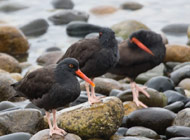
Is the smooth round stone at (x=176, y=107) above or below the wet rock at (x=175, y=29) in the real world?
above

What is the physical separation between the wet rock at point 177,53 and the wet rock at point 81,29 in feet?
14.2

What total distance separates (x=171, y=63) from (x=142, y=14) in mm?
6950

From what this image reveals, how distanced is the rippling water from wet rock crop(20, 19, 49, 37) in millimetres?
→ 269

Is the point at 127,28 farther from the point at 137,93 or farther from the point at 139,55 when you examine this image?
the point at 137,93

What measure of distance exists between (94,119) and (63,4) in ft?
47.0

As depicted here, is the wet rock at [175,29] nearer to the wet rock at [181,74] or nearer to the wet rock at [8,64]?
the wet rock at [181,74]

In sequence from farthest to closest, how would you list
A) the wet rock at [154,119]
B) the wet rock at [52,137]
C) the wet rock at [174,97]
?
the wet rock at [174,97]
the wet rock at [154,119]
the wet rock at [52,137]

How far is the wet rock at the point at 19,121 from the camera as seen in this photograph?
6.66 meters

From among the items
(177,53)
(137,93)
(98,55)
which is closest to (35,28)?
(177,53)

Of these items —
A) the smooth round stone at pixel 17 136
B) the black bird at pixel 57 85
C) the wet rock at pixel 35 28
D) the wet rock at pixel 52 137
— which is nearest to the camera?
the black bird at pixel 57 85

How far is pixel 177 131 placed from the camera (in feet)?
21.5

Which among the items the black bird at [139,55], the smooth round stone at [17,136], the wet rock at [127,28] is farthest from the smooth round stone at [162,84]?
the wet rock at [127,28]

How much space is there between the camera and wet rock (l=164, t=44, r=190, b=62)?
11477mm

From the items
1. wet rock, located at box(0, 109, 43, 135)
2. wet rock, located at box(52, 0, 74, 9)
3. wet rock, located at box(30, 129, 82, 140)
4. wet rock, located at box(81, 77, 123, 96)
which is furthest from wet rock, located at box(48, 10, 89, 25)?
wet rock, located at box(30, 129, 82, 140)
